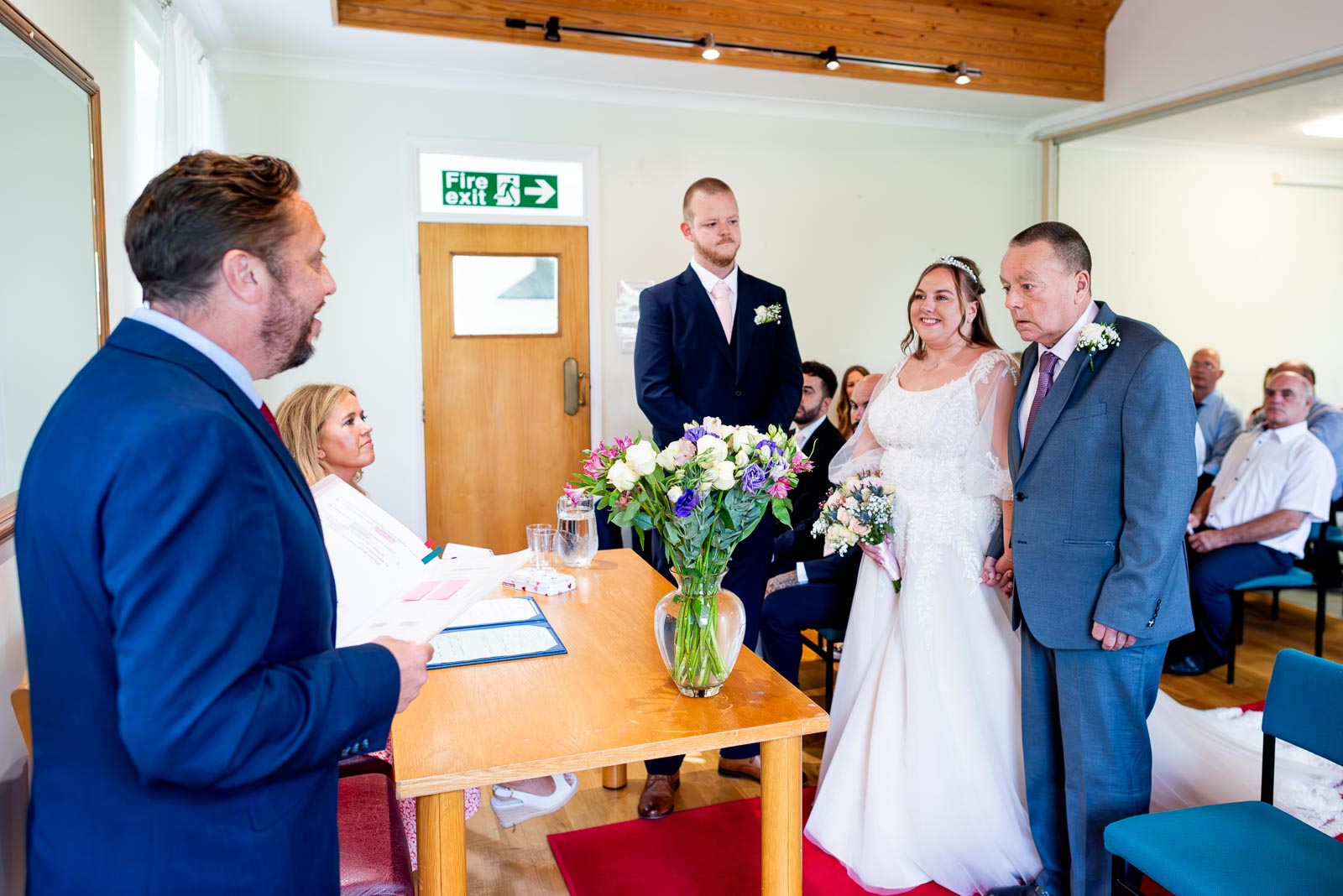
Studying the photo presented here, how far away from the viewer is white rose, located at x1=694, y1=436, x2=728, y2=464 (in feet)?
5.86

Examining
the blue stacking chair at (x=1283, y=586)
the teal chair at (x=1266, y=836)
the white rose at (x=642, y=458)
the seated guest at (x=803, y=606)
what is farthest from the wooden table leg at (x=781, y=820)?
the blue stacking chair at (x=1283, y=586)

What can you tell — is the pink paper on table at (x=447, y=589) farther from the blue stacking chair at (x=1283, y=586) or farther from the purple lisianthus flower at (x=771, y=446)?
the blue stacking chair at (x=1283, y=586)

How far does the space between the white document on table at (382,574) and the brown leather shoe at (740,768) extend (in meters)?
1.99

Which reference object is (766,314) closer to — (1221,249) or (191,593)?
(191,593)

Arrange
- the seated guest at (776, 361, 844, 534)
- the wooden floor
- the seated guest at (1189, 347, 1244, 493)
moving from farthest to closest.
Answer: the seated guest at (1189, 347, 1244, 493)
the seated guest at (776, 361, 844, 534)
the wooden floor

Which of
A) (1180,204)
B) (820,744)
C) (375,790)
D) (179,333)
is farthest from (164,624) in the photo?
(1180,204)

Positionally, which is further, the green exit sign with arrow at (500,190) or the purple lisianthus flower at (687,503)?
the green exit sign with arrow at (500,190)

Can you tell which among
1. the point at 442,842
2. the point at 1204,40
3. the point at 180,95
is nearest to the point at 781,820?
Result: the point at 442,842

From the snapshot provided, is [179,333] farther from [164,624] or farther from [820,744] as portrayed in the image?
[820,744]

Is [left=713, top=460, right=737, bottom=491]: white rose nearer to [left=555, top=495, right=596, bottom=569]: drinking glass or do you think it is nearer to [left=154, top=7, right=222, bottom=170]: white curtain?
[left=555, top=495, right=596, bottom=569]: drinking glass

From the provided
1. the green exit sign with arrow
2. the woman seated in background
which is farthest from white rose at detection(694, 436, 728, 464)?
the green exit sign with arrow

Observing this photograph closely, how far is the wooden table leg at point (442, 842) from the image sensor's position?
5.34 feet

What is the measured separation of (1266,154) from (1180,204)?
57cm

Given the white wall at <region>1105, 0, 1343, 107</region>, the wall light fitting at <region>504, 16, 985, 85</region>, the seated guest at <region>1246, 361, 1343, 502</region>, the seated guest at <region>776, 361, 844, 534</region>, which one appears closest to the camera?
the seated guest at <region>776, 361, 844, 534</region>
